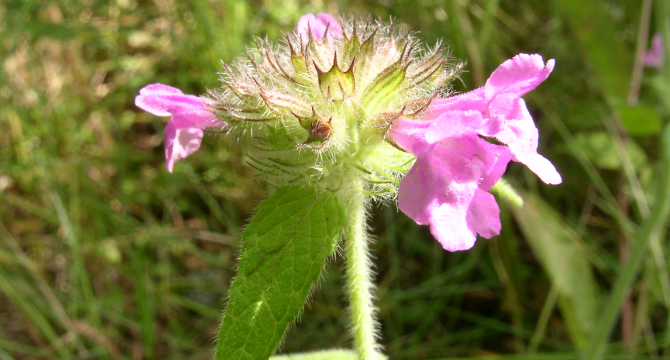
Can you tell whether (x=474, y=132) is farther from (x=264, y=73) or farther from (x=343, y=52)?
(x=264, y=73)

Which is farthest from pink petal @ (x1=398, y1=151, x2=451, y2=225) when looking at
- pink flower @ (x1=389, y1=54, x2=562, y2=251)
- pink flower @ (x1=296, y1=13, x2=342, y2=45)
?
pink flower @ (x1=296, y1=13, x2=342, y2=45)

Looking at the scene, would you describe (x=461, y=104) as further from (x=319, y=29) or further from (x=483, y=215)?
(x=319, y=29)

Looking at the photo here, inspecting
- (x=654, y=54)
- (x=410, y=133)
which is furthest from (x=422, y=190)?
(x=654, y=54)

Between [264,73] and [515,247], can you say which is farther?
[515,247]

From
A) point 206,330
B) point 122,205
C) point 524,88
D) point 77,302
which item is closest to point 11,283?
point 77,302

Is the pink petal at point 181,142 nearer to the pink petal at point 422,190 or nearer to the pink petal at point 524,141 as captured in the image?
the pink petal at point 422,190

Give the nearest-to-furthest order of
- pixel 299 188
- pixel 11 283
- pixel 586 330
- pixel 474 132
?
pixel 474 132 < pixel 299 188 < pixel 586 330 < pixel 11 283
